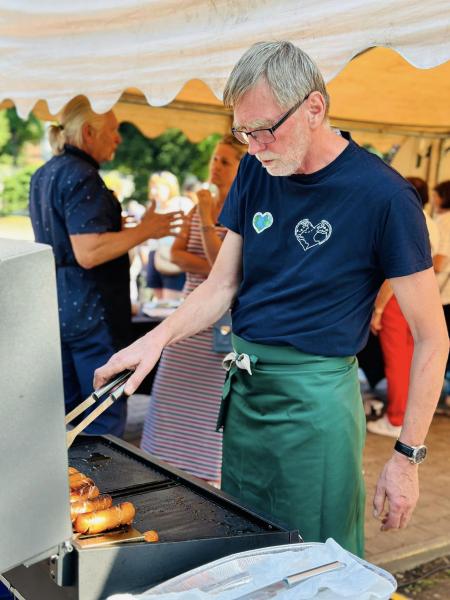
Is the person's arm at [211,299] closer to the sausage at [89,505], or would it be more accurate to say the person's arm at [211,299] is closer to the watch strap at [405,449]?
the sausage at [89,505]

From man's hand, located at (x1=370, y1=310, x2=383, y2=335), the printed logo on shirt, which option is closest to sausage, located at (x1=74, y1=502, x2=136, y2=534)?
the printed logo on shirt

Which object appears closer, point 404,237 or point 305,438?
point 404,237

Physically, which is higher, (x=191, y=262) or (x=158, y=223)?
(x=158, y=223)

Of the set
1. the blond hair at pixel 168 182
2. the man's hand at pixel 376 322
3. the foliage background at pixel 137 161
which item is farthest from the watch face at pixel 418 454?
the foliage background at pixel 137 161

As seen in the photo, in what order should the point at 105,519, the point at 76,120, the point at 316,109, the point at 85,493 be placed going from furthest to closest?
the point at 76,120
the point at 316,109
the point at 85,493
the point at 105,519

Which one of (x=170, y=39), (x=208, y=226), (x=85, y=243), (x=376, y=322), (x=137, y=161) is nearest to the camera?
(x=170, y=39)

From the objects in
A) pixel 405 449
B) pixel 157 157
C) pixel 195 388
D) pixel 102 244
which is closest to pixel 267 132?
pixel 405 449

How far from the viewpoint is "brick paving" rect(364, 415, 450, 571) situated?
3068mm

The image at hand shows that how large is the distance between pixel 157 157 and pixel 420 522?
2440 centimetres

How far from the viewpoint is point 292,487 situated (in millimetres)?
1692

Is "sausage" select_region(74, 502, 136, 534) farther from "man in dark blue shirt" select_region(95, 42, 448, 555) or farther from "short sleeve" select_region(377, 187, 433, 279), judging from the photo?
"short sleeve" select_region(377, 187, 433, 279)

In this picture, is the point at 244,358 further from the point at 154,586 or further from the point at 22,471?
the point at 22,471

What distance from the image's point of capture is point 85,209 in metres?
2.84

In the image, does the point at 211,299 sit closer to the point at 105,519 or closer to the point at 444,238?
the point at 105,519
